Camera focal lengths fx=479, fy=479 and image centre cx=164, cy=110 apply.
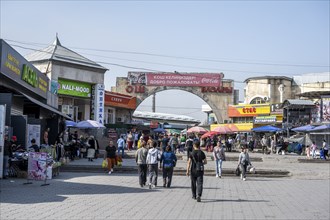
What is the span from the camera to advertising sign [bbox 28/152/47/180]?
16312 millimetres

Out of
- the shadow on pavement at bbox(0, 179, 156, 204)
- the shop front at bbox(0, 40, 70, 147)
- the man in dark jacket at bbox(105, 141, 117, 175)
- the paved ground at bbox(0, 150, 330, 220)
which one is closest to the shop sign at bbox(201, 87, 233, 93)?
the shop front at bbox(0, 40, 70, 147)

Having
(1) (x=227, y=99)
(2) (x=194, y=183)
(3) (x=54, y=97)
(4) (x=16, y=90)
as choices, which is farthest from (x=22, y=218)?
(1) (x=227, y=99)

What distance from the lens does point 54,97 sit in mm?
33625

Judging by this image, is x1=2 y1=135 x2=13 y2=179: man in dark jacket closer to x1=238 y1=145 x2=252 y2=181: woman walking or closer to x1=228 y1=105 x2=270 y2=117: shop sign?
x1=238 y1=145 x2=252 y2=181: woman walking

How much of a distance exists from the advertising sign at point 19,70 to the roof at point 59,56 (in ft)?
27.8

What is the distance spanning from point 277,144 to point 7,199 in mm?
32025

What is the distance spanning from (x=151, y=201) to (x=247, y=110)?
48.6 m

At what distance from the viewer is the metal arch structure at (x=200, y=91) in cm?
5538

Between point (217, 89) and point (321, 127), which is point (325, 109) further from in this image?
point (217, 89)

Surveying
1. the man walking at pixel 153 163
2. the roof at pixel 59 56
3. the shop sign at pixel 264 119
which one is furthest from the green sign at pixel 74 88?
the shop sign at pixel 264 119

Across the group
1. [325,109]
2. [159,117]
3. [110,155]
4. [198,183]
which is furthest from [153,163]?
[159,117]

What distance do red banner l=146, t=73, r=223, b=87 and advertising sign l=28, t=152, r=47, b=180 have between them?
3937 cm

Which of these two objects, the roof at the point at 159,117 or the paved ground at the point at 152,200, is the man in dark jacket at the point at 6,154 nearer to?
the paved ground at the point at 152,200

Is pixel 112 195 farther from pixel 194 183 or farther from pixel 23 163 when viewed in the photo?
pixel 23 163
